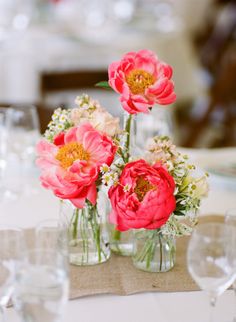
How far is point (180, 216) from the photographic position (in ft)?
3.04


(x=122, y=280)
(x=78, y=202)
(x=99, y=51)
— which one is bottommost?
(x=122, y=280)

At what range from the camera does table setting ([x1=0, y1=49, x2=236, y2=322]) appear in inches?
31.0

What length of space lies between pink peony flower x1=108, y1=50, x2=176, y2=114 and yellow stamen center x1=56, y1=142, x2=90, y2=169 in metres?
0.09

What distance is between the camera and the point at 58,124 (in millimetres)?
926

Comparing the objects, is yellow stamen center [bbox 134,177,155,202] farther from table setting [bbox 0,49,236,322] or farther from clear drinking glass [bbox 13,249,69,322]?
clear drinking glass [bbox 13,249,69,322]

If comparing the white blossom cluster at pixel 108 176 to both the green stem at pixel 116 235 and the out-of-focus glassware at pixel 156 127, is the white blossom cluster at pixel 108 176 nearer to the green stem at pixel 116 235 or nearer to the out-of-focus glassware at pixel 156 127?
the green stem at pixel 116 235

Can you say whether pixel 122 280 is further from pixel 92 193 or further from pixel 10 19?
pixel 10 19

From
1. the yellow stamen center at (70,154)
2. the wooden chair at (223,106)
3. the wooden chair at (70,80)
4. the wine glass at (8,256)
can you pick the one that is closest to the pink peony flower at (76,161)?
the yellow stamen center at (70,154)

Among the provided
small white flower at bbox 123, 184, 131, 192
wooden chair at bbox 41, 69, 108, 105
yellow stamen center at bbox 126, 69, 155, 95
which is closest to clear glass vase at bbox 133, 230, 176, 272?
small white flower at bbox 123, 184, 131, 192

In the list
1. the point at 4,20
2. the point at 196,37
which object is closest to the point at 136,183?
the point at 4,20

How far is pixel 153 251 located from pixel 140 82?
0.26 metres

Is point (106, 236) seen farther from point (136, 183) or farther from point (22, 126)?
point (22, 126)

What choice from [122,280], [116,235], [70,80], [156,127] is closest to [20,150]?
[156,127]

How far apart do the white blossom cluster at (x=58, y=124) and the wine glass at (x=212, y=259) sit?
0.26m
